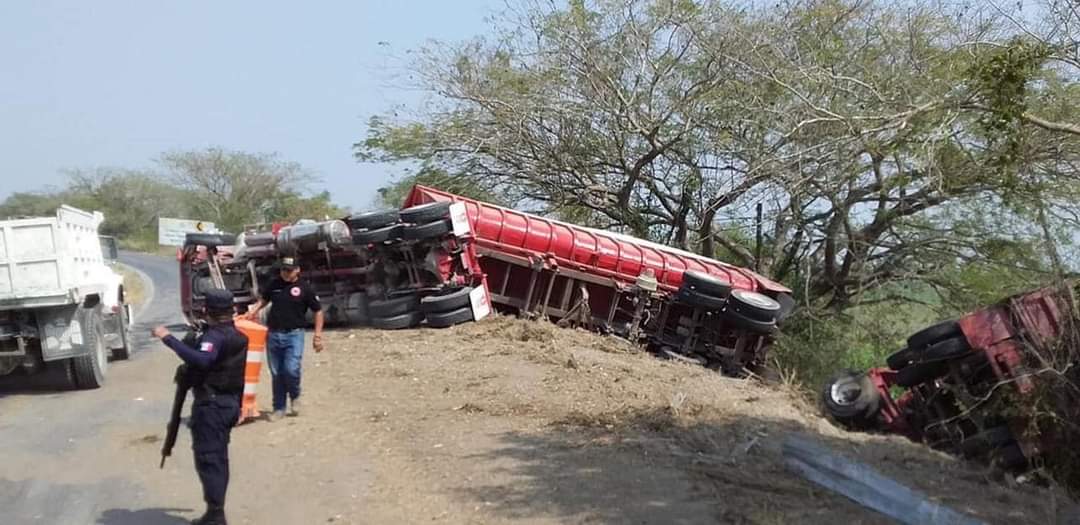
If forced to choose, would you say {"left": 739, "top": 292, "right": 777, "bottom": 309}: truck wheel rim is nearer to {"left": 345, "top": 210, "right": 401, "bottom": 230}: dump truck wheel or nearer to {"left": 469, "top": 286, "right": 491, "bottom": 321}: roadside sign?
{"left": 469, "top": 286, "right": 491, "bottom": 321}: roadside sign

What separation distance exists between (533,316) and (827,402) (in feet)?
19.7

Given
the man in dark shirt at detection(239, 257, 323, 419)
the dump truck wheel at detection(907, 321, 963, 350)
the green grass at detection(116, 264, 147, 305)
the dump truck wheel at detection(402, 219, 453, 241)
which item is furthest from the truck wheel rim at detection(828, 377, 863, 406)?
the green grass at detection(116, 264, 147, 305)

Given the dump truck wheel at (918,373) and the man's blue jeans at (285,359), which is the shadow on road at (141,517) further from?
the dump truck wheel at (918,373)

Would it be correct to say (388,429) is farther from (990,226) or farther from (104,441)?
(990,226)

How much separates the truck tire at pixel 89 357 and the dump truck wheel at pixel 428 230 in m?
4.43

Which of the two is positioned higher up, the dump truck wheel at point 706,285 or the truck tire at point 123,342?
the dump truck wheel at point 706,285

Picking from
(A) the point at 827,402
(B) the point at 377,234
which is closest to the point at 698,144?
(B) the point at 377,234

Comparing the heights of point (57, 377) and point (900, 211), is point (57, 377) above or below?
below

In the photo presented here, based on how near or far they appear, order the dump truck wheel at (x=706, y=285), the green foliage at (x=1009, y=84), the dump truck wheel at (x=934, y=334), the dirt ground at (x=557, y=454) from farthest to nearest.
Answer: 1. the dump truck wheel at (x=706, y=285)
2. the dump truck wheel at (x=934, y=334)
3. the green foliage at (x=1009, y=84)
4. the dirt ground at (x=557, y=454)

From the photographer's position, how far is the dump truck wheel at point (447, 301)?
1544 centimetres

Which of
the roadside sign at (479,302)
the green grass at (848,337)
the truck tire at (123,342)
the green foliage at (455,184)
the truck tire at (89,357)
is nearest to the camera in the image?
the truck tire at (89,357)

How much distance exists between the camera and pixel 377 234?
15.4 meters

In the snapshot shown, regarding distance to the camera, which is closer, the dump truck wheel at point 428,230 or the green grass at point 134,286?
the dump truck wheel at point 428,230

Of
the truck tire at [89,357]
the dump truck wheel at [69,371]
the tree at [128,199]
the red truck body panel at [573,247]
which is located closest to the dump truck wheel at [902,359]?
the red truck body panel at [573,247]
